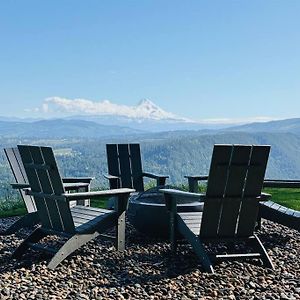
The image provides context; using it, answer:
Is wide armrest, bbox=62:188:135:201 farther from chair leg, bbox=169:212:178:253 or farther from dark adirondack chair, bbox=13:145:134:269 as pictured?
chair leg, bbox=169:212:178:253

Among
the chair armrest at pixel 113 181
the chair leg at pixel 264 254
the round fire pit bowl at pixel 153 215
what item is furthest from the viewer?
the chair armrest at pixel 113 181

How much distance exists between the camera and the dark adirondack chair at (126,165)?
7.84 metres

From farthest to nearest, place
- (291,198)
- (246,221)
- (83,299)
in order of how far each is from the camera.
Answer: (291,198)
(246,221)
(83,299)

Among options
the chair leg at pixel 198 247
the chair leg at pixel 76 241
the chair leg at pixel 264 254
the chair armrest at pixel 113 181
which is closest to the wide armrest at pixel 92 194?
the chair leg at pixel 76 241

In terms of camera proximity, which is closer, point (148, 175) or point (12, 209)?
point (148, 175)

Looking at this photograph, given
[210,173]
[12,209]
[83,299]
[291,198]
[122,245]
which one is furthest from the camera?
[291,198]

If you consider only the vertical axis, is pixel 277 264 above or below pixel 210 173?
below

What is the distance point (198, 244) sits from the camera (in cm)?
443

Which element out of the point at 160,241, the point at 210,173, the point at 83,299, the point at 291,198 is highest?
the point at 210,173

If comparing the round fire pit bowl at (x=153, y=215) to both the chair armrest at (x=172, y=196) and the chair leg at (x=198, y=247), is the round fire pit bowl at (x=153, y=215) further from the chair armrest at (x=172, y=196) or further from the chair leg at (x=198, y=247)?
the chair leg at (x=198, y=247)

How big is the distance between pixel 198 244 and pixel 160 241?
4.21 ft

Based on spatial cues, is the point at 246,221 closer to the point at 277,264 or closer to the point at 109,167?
the point at 277,264

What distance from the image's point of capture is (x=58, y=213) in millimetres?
4633

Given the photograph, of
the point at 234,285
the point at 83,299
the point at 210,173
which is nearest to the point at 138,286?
the point at 83,299
